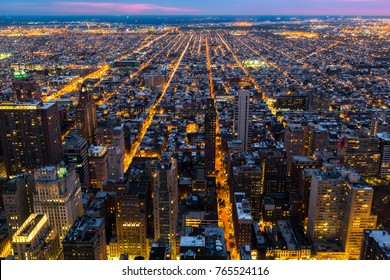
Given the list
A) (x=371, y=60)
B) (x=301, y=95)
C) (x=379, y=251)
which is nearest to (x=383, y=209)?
(x=379, y=251)

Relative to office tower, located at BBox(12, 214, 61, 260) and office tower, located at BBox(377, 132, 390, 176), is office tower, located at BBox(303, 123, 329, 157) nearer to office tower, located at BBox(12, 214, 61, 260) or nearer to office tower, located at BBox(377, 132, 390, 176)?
office tower, located at BBox(377, 132, 390, 176)

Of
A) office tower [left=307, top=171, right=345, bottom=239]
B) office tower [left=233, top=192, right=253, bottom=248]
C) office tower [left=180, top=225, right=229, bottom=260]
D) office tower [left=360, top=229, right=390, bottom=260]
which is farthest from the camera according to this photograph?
office tower [left=307, top=171, right=345, bottom=239]

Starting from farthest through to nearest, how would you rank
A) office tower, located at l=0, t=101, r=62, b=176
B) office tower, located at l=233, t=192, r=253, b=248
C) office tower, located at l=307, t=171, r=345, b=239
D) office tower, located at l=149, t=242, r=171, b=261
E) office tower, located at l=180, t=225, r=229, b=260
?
office tower, located at l=0, t=101, r=62, b=176 < office tower, located at l=307, t=171, r=345, b=239 < office tower, located at l=233, t=192, r=253, b=248 < office tower, located at l=149, t=242, r=171, b=261 < office tower, located at l=180, t=225, r=229, b=260

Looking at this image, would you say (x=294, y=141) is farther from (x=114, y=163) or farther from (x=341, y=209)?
(x=114, y=163)

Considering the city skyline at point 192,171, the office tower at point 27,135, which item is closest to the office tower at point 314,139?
the city skyline at point 192,171

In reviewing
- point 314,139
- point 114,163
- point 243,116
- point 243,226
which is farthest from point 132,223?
point 314,139

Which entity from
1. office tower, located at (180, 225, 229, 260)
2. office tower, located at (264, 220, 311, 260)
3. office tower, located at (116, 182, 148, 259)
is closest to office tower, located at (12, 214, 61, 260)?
office tower, located at (116, 182, 148, 259)
